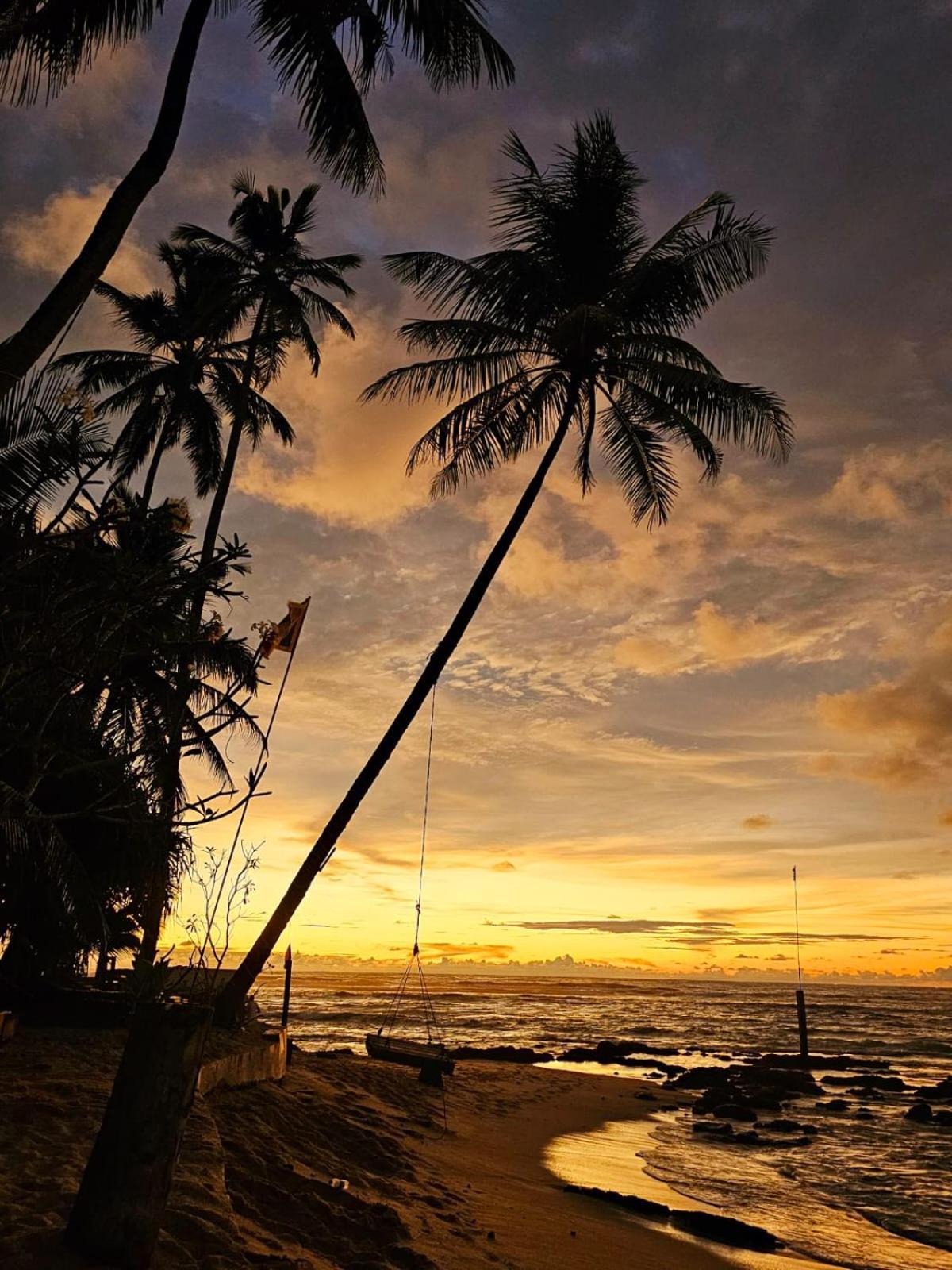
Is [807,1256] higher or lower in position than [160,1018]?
lower

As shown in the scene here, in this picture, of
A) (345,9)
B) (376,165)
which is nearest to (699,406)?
(376,165)

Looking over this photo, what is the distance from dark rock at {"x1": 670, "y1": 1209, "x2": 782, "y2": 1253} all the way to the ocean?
43 centimetres

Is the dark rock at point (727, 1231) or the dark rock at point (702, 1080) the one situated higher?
the dark rock at point (727, 1231)

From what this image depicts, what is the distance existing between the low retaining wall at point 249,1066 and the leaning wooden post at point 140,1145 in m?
4.55

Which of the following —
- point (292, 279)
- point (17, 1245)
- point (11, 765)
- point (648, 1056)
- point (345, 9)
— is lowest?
point (648, 1056)

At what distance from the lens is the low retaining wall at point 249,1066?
29.4 ft

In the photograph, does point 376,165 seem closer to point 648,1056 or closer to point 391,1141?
point 391,1141

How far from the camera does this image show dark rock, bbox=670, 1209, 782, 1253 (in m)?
8.60

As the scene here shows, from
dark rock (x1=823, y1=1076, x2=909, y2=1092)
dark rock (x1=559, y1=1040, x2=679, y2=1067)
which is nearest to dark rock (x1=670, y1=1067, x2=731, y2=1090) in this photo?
dark rock (x1=559, y1=1040, x2=679, y2=1067)

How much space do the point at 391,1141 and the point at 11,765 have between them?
6.34 m

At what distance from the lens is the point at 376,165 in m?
A: 10.1

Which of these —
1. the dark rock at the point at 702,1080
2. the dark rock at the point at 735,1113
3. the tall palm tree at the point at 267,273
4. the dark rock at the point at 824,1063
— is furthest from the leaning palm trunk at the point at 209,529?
the dark rock at the point at 824,1063

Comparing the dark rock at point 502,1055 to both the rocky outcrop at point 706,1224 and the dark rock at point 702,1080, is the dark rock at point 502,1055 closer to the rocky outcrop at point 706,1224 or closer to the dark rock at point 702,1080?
the dark rock at point 702,1080

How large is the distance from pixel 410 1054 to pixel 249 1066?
504 centimetres
